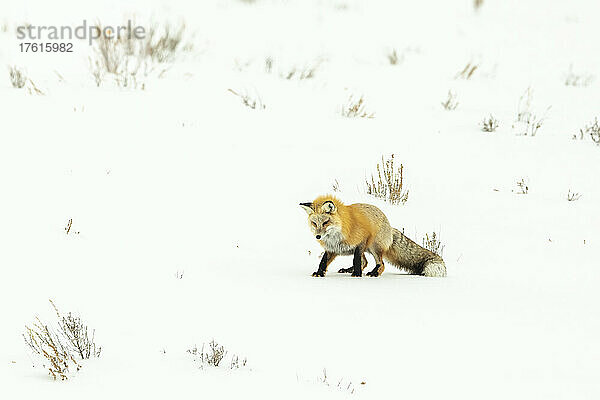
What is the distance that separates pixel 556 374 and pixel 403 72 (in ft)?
32.6

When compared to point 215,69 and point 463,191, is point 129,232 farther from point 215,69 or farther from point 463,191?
point 215,69

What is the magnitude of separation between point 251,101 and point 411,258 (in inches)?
217

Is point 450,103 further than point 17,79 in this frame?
Yes

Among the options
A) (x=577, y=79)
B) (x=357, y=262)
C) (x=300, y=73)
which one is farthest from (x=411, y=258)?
(x=577, y=79)

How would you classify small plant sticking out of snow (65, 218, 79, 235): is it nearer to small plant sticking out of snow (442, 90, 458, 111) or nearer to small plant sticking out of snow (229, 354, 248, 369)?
small plant sticking out of snow (229, 354, 248, 369)

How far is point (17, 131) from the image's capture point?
782 cm

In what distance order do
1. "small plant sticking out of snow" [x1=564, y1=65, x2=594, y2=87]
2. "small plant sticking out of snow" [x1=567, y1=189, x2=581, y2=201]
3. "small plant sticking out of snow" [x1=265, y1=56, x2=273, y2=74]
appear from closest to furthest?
"small plant sticking out of snow" [x1=567, y1=189, x2=581, y2=201]
"small plant sticking out of snow" [x1=265, y1=56, x2=273, y2=74]
"small plant sticking out of snow" [x1=564, y1=65, x2=594, y2=87]

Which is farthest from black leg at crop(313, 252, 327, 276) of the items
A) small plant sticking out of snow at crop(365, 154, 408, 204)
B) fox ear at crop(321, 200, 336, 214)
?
small plant sticking out of snow at crop(365, 154, 408, 204)

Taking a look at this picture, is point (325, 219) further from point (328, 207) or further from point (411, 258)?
point (411, 258)

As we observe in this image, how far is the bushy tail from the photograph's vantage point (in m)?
5.13

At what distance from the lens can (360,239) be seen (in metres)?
4.80

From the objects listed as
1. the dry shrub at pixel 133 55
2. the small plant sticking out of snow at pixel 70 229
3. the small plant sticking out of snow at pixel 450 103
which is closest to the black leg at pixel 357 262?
the small plant sticking out of snow at pixel 70 229

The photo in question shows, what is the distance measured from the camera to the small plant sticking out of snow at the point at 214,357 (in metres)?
3.40

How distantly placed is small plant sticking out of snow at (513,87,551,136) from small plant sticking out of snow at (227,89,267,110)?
3.76 metres
